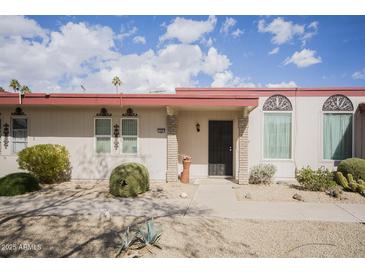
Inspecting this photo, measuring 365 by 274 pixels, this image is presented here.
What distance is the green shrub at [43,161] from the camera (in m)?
8.89

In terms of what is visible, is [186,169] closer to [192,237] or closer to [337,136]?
[192,237]

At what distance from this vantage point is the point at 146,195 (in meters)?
7.65

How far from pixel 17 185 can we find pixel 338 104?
11.7 meters

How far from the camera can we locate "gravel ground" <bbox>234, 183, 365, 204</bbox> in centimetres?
723

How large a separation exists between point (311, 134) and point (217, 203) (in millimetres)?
5768

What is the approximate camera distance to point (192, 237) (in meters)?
4.57

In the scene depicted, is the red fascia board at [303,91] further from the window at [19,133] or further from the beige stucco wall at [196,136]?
the window at [19,133]

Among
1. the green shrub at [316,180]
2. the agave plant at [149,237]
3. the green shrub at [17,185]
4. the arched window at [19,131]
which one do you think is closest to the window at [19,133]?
the arched window at [19,131]

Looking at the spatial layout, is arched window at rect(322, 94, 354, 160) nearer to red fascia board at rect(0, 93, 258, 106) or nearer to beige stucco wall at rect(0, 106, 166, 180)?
red fascia board at rect(0, 93, 258, 106)

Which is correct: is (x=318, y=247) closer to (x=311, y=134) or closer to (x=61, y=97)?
(x=311, y=134)

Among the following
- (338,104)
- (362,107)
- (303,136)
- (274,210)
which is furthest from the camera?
(303,136)

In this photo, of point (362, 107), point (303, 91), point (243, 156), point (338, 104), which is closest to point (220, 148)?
point (243, 156)

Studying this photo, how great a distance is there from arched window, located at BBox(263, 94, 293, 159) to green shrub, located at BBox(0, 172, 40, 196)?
8.43m

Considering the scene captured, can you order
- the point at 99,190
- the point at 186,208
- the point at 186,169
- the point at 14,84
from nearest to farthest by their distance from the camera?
1. the point at 186,208
2. the point at 99,190
3. the point at 186,169
4. the point at 14,84
